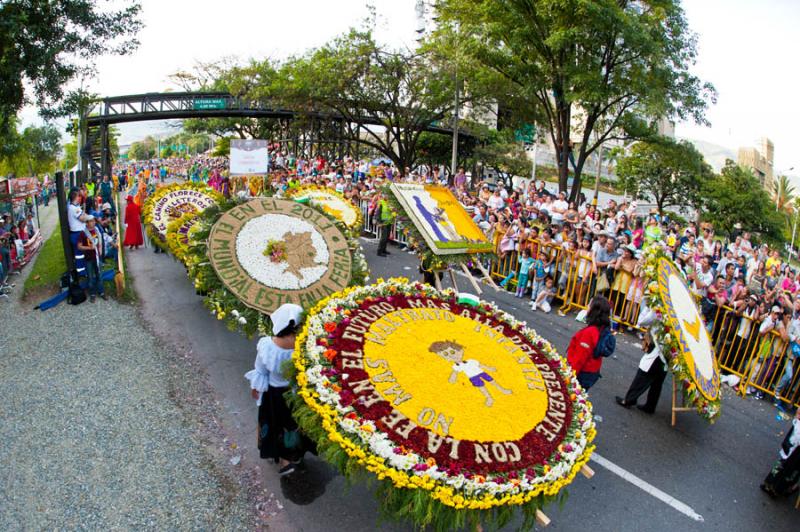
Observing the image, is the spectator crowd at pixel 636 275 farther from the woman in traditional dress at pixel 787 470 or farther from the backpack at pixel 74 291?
the backpack at pixel 74 291

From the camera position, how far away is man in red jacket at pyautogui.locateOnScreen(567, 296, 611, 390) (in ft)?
18.7

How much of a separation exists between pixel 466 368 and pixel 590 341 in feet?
7.15

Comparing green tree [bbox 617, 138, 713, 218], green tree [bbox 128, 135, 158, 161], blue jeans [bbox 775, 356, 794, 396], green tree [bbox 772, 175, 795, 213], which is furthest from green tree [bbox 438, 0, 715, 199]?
green tree [bbox 128, 135, 158, 161]

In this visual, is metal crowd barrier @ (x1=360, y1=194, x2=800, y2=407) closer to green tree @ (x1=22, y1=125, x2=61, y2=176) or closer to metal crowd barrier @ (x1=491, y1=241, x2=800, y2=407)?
metal crowd barrier @ (x1=491, y1=241, x2=800, y2=407)

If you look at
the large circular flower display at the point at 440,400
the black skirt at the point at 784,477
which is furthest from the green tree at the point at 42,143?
the black skirt at the point at 784,477

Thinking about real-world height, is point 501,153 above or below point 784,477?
above

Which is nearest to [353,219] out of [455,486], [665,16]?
[455,486]

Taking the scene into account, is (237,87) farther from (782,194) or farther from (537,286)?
(782,194)

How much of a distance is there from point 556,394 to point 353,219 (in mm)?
8713

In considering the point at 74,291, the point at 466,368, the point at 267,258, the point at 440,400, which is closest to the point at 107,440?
the point at 267,258

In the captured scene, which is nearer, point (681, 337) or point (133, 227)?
point (681, 337)

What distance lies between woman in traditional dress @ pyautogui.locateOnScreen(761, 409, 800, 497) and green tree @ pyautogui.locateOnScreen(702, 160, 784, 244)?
30.9 metres

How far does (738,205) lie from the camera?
3142 centimetres

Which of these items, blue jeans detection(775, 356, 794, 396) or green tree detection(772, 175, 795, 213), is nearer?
blue jeans detection(775, 356, 794, 396)
